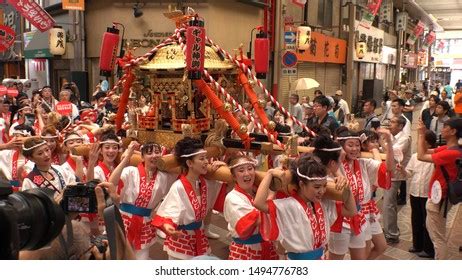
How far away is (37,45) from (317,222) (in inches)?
524

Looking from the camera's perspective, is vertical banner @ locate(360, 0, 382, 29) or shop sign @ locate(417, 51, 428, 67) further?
shop sign @ locate(417, 51, 428, 67)

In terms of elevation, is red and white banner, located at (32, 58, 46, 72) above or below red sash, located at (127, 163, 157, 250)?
above

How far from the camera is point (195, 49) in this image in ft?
13.4

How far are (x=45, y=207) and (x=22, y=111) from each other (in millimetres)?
5411

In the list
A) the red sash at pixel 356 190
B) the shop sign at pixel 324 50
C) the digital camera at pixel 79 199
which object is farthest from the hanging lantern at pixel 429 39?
the digital camera at pixel 79 199

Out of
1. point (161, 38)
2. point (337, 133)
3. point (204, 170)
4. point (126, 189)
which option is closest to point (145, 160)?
point (126, 189)

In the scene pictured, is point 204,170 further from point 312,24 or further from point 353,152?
point 312,24

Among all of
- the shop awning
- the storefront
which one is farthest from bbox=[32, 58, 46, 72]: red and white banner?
the storefront

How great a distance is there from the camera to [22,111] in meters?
6.52

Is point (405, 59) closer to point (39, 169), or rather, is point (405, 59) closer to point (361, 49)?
point (361, 49)

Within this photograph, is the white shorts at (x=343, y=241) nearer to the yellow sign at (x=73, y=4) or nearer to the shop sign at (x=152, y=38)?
the shop sign at (x=152, y=38)

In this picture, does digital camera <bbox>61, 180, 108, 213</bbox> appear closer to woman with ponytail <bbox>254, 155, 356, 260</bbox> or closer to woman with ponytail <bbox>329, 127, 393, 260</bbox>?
woman with ponytail <bbox>254, 155, 356, 260</bbox>

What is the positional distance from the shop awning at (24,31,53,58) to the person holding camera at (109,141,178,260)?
10470mm

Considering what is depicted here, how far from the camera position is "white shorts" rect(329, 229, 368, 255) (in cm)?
365
